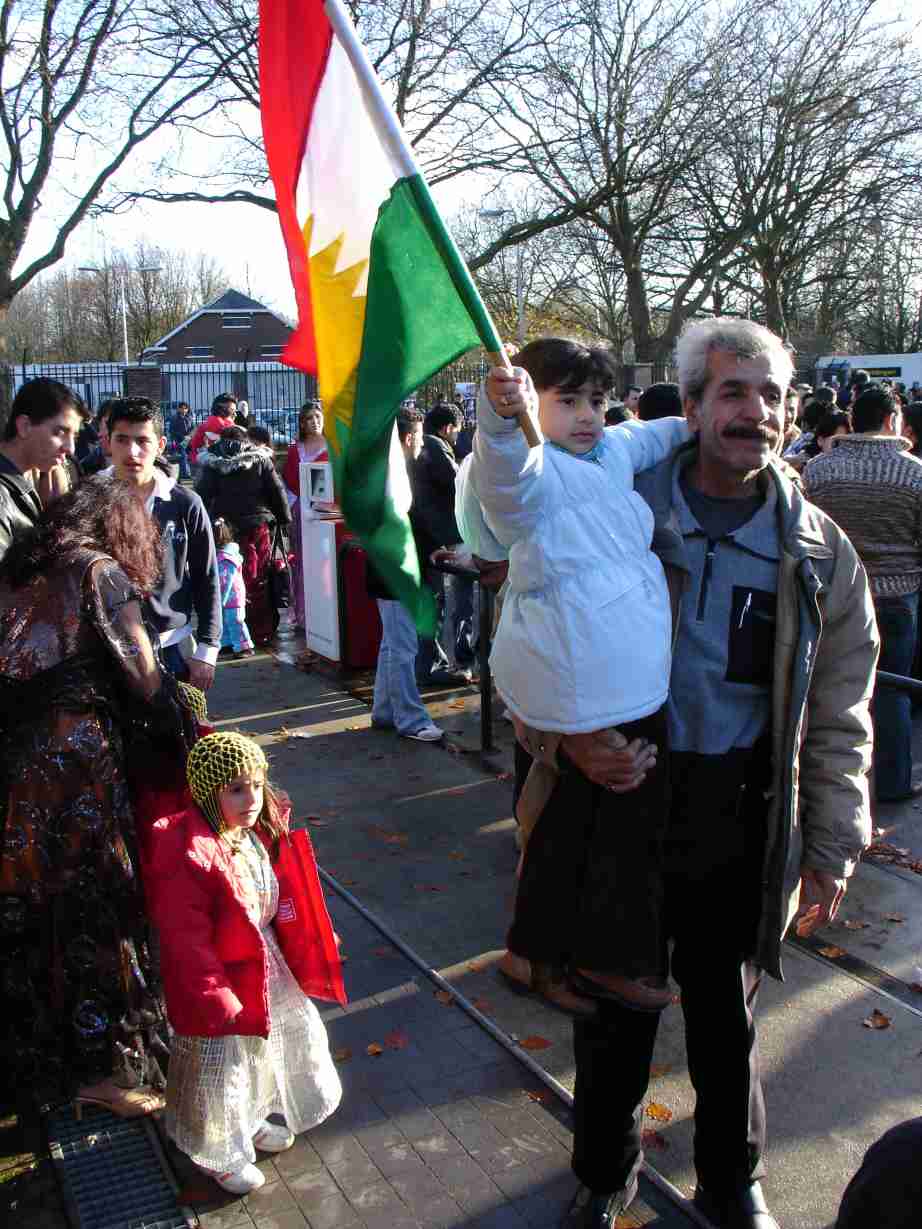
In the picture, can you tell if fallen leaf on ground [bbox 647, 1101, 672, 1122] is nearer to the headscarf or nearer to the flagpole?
the headscarf

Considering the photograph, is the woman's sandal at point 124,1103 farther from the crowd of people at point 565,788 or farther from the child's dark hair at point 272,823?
the child's dark hair at point 272,823

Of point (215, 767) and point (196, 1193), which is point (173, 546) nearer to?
point (215, 767)

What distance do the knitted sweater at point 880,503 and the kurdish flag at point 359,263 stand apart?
12.8ft

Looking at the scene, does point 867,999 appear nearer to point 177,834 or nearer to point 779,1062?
point 779,1062

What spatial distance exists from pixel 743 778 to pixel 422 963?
83.6 inches

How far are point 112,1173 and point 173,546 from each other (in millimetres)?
2208

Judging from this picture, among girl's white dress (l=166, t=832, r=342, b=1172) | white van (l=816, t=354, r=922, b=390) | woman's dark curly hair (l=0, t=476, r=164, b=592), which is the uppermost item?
white van (l=816, t=354, r=922, b=390)

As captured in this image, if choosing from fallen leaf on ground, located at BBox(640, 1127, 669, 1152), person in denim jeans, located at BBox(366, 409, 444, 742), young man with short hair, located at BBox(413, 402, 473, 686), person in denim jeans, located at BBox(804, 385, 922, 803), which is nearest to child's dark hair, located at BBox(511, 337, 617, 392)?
fallen leaf on ground, located at BBox(640, 1127, 669, 1152)

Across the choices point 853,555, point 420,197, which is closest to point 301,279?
point 420,197

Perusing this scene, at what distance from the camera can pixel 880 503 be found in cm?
595

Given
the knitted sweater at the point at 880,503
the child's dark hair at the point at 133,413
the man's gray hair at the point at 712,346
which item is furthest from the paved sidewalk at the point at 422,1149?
the knitted sweater at the point at 880,503

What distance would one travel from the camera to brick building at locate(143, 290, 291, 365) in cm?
6294

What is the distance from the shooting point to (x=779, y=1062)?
3.79 meters

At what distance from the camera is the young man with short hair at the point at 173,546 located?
4457 mm
